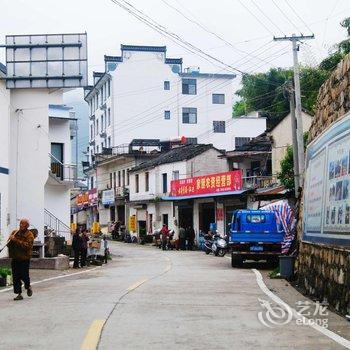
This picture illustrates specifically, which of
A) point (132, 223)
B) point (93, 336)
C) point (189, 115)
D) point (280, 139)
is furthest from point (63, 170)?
point (189, 115)

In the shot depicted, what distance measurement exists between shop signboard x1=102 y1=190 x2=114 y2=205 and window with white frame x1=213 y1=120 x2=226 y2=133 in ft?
45.3

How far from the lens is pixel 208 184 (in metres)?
41.0

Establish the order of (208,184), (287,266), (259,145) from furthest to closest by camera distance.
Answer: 1. (259,145)
2. (208,184)
3. (287,266)

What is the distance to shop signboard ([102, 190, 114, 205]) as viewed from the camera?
61656 mm

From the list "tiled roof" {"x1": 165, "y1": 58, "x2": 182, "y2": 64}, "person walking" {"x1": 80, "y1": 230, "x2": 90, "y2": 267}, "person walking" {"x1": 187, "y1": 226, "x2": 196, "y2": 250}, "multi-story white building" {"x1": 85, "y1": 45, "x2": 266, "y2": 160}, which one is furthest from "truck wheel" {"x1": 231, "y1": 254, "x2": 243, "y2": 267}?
"tiled roof" {"x1": 165, "y1": 58, "x2": 182, "y2": 64}

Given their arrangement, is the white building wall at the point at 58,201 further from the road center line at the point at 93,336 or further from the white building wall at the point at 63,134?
the road center line at the point at 93,336

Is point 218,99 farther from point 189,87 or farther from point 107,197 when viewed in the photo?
point 107,197

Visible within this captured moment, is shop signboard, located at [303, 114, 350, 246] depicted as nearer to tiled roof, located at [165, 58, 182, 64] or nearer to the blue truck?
the blue truck

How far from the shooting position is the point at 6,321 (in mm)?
9500

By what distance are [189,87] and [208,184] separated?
30.5 metres

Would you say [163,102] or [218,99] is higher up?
[218,99]

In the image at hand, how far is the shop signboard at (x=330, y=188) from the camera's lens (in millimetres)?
10301

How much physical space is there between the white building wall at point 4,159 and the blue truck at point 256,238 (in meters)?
8.84

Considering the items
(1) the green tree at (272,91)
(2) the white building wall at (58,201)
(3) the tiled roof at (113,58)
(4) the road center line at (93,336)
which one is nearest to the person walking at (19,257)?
(4) the road center line at (93,336)
